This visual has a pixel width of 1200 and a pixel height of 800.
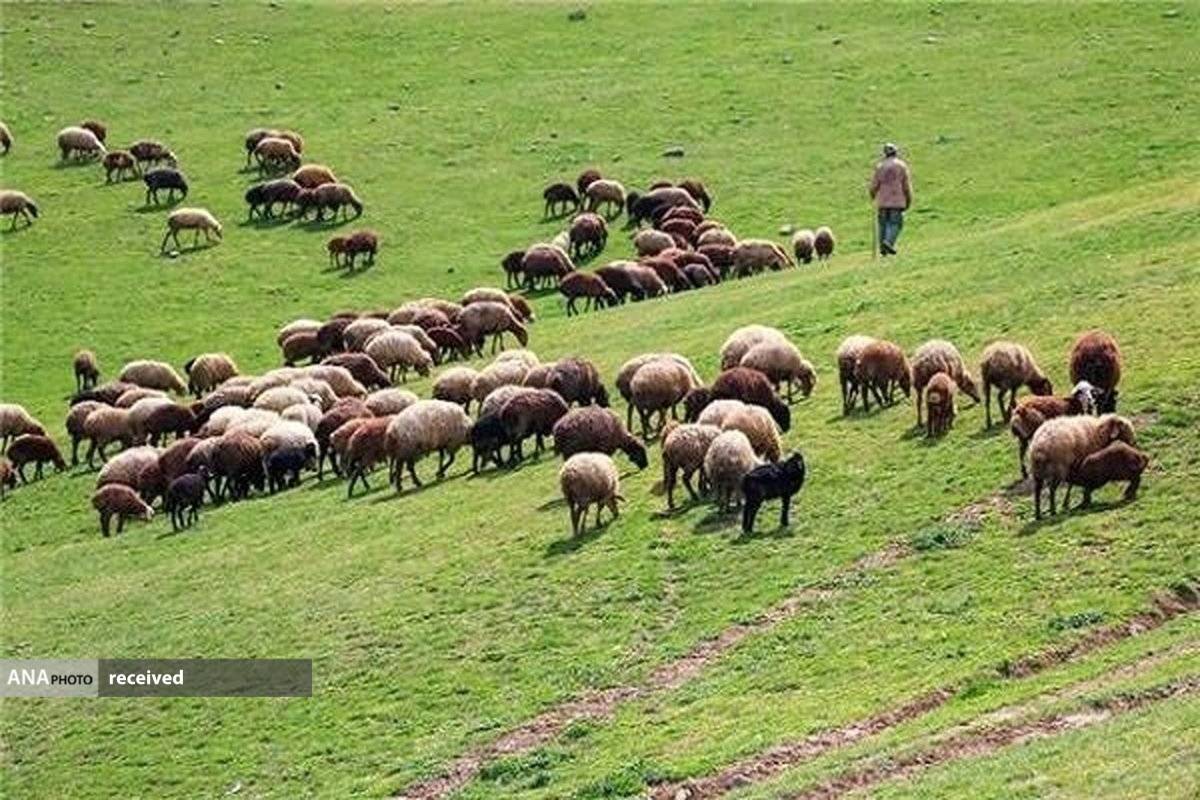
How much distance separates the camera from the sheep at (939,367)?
→ 89.9 feet

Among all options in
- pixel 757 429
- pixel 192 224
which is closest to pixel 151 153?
pixel 192 224

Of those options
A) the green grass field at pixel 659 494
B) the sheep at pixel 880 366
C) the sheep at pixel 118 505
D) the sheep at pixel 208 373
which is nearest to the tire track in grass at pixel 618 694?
the green grass field at pixel 659 494

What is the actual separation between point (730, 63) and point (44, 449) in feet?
116

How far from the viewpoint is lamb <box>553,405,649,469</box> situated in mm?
27625

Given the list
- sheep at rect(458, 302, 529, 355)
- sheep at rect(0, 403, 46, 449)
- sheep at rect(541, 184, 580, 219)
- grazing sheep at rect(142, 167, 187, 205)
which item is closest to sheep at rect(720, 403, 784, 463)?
sheep at rect(458, 302, 529, 355)

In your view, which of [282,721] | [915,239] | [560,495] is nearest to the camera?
[282,721]

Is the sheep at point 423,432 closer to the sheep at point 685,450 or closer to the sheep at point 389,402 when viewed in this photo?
the sheep at point 389,402

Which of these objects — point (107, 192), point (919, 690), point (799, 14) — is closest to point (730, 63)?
point (799, 14)

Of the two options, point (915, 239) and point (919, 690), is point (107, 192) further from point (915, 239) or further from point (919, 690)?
point (919, 690)

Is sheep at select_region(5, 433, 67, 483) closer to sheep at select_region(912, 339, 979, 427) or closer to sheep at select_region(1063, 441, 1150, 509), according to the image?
sheep at select_region(912, 339, 979, 427)

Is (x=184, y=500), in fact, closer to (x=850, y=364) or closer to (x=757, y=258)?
(x=850, y=364)

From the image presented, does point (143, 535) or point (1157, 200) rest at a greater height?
point (1157, 200)

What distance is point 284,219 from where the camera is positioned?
184ft

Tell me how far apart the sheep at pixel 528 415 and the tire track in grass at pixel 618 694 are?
26.6 ft
